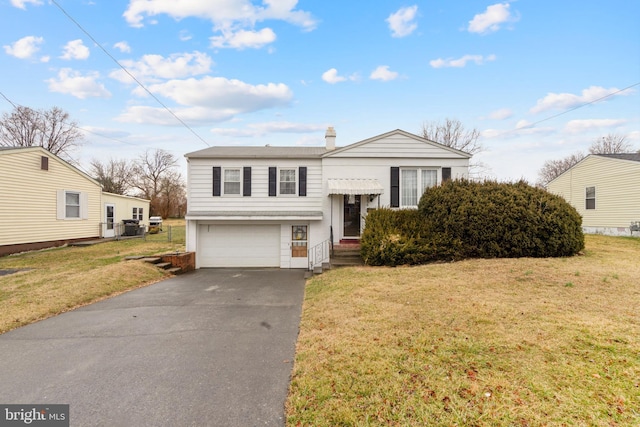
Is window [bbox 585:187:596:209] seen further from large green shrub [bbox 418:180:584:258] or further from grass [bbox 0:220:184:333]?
grass [bbox 0:220:184:333]

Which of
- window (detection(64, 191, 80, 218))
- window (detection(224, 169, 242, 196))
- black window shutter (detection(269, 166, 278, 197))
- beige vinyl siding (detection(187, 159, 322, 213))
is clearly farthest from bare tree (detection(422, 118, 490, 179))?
window (detection(64, 191, 80, 218))

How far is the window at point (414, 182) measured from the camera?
11.9 m

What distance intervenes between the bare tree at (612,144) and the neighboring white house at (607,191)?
2786 cm

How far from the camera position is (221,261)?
1226cm

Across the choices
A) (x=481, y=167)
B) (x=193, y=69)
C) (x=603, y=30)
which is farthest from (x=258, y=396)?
(x=481, y=167)

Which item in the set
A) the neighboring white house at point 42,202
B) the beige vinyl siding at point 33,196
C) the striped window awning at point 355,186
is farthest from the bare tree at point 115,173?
the striped window awning at point 355,186

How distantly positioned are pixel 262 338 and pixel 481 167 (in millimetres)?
29626

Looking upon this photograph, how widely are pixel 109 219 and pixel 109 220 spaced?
70mm

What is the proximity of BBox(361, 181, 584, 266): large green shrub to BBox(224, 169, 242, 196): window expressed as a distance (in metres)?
5.89

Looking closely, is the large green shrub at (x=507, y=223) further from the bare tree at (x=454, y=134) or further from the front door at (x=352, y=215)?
the bare tree at (x=454, y=134)

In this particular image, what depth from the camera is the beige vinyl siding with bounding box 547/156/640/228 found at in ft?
47.8

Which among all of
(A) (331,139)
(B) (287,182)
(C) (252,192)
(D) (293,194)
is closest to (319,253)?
Result: (D) (293,194)

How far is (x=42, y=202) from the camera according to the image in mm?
14086

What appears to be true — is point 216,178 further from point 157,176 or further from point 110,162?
point 157,176
